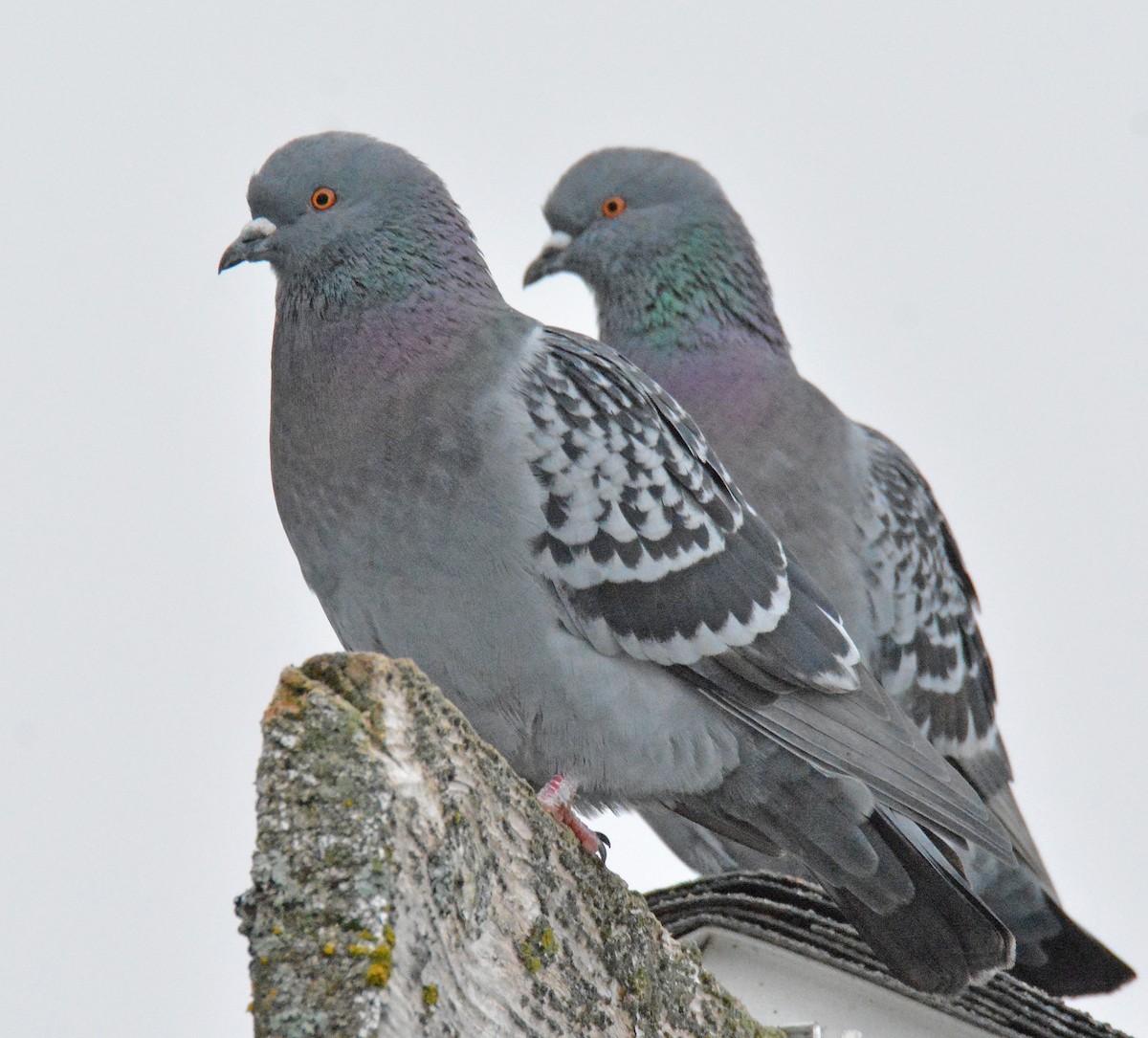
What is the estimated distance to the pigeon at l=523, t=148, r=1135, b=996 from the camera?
726 centimetres

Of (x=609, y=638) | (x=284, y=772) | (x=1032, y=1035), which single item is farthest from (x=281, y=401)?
(x=1032, y=1035)

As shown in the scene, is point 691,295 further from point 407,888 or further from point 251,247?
point 407,888

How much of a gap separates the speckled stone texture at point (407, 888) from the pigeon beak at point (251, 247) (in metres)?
2.95

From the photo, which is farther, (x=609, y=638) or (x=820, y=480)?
(x=820, y=480)

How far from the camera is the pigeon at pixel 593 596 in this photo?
486 centimetres

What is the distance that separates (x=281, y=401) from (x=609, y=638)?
1299 millimetres

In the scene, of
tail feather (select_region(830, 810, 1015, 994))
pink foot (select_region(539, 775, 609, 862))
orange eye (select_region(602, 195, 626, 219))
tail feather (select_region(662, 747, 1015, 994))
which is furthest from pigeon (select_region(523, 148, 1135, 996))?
pink foot (select_region(539, 775, 609, 862))

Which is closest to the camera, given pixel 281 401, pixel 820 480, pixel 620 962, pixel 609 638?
pixel 620 962

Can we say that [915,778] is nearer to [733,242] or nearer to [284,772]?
[284,772]

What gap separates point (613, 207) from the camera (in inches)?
327

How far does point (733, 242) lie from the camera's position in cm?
815

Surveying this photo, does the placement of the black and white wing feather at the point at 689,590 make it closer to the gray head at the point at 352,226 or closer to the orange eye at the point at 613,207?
the gray head at the point at 352,226

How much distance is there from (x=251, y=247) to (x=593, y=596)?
1.77 meters

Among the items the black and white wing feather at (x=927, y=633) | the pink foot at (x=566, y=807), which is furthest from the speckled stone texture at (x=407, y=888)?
the black and white wing feather at (x=927, y=633)
